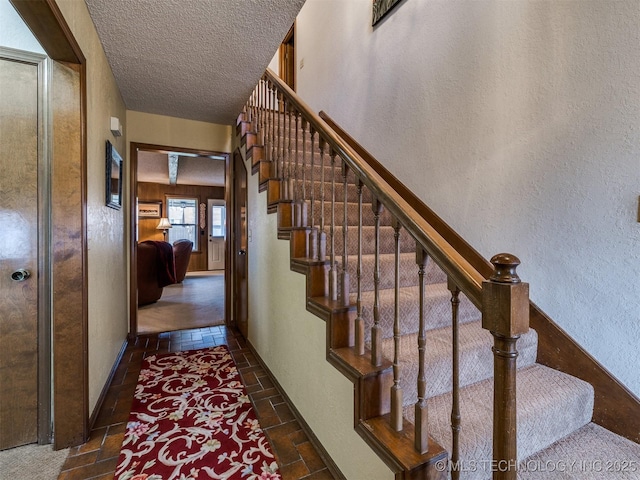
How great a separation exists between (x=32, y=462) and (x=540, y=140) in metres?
3.04

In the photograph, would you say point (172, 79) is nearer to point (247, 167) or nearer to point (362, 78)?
point (247, 167)

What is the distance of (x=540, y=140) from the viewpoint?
157cm

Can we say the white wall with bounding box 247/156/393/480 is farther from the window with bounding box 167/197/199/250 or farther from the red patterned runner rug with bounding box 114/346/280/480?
the window with bounding box 167/197/199/250

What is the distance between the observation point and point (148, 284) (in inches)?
176

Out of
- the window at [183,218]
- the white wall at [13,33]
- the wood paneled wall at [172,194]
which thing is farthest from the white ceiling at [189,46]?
the window at [183,218]

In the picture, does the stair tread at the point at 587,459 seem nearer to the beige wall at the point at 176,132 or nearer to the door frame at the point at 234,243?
the door frame at the point at 234,243

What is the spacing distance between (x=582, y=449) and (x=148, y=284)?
488 cm

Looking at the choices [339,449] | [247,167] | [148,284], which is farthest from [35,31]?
[148,284]

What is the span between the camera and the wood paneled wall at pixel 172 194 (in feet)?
25.9

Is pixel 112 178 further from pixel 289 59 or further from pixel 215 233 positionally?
pixel 215 233

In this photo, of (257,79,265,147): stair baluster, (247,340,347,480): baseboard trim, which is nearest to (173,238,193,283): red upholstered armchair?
(257,79,265,147): stair baluster

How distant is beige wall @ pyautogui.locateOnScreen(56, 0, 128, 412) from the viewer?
1662 millimetres

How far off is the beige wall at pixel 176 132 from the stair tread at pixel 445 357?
9.81 ft

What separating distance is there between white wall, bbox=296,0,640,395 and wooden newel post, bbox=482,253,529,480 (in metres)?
1.04
